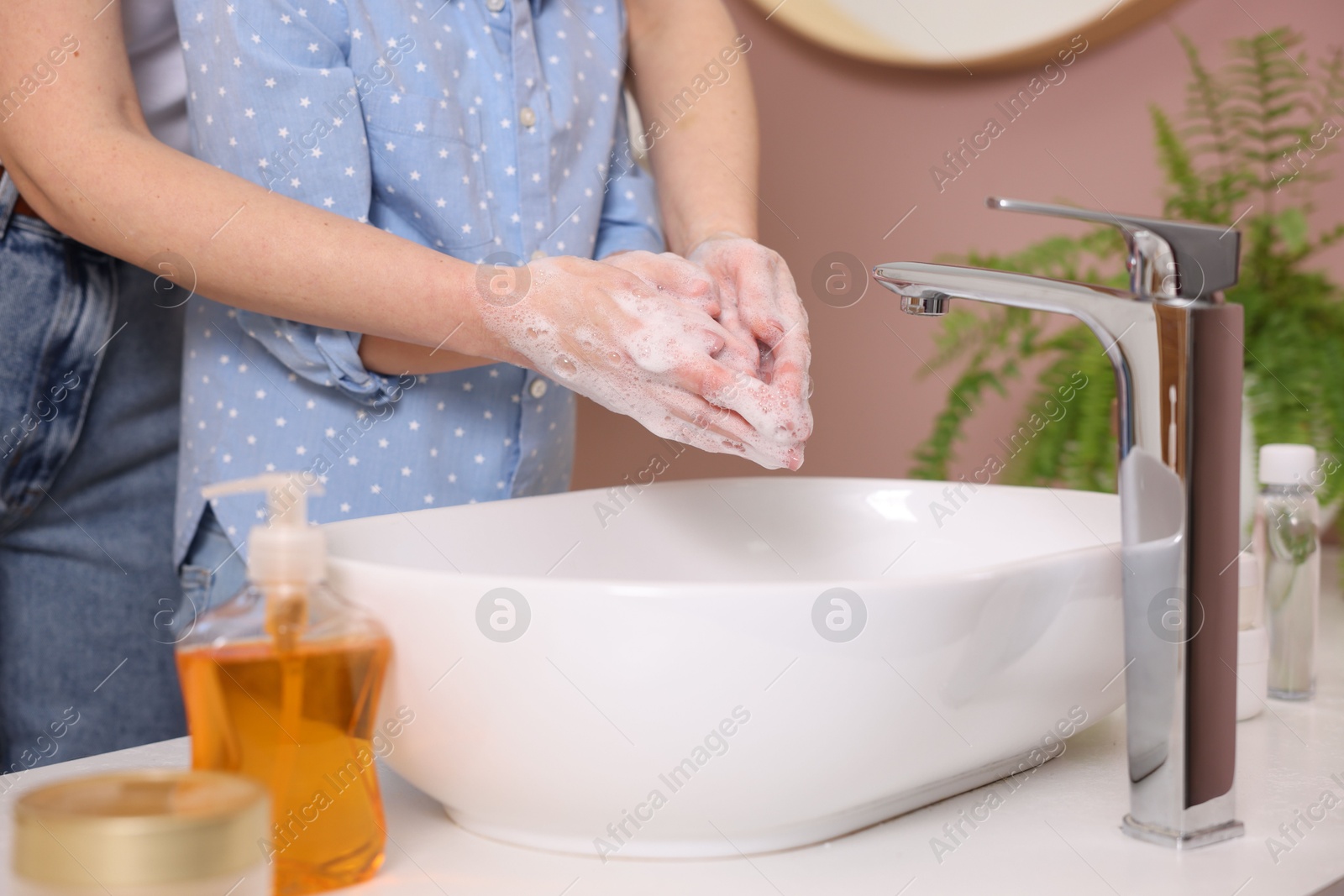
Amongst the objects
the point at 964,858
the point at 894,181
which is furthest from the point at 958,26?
the point at 964,858

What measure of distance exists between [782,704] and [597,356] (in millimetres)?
218

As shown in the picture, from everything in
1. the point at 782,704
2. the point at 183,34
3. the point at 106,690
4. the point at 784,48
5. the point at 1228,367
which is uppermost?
the point at 784,48

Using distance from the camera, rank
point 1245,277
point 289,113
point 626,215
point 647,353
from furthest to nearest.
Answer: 1. point 1245,277
2. point 626,215
3. point 289,113
4. point 647,353

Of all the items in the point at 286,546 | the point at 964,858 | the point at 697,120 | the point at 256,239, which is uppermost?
the point at 697,120

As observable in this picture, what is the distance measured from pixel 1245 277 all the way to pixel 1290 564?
453 mm

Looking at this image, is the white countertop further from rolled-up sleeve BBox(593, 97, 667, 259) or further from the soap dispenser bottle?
rolled-up sleeve BBox(593, 97, 667, 259)

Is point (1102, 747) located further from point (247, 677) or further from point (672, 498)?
point (247, 677)

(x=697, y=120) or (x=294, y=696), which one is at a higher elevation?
(x=697, y=120)

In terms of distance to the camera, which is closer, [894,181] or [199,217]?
[199,217]

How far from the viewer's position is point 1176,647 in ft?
1.42

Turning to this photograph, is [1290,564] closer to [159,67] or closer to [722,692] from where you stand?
[722,692]

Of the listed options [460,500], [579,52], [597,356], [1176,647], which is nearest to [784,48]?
[579,52]

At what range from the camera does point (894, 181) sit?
4.51 ft

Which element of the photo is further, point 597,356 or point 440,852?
point 597,356
